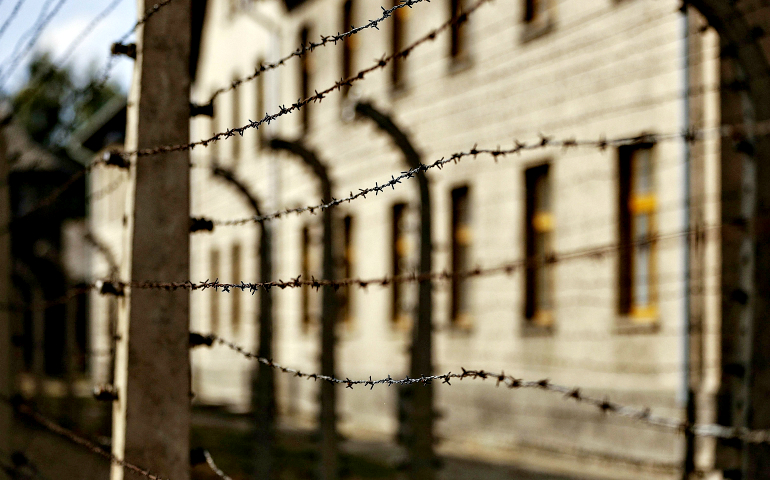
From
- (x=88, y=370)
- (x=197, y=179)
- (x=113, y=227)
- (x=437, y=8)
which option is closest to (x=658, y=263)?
(x=437, y=8)

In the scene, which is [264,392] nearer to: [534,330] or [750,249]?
[750,249]

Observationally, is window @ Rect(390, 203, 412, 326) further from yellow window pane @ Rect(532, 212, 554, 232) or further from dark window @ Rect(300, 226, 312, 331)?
yellow window pane @ Rect(532, 212, 554, 232)

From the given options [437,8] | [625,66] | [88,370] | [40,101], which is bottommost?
[88,370]

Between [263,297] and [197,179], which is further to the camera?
[197,179]

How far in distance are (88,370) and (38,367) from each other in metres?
26.0

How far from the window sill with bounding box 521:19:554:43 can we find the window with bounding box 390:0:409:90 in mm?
3292

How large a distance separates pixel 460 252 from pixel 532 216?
164 cm

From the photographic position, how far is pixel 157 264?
3.20 m

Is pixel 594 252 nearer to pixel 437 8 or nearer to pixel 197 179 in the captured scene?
pixel 437 8

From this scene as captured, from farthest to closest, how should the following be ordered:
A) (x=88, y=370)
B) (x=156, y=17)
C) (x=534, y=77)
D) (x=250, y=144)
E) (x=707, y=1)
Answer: (x=88, y=370) → (x=250, y=144) → (x=534, y=77) → (x=707, y=1) → (x=156, y=17)

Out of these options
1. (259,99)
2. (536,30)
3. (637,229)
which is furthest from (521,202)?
(259,99)

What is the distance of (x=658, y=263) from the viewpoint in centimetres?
1154

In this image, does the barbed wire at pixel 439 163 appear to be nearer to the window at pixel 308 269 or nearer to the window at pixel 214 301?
the window at pixel 308 269

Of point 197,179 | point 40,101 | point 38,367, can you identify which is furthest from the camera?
point 40,101
